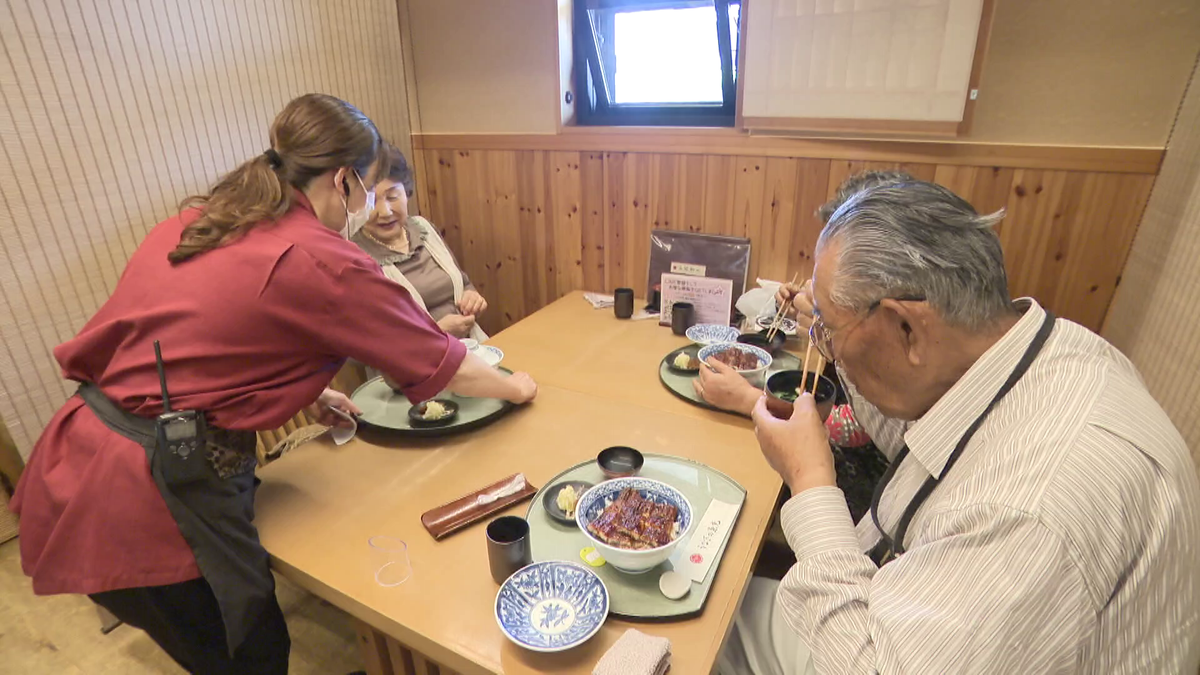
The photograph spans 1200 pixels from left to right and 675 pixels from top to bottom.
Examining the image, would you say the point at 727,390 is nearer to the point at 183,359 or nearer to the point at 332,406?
the point at 332,406

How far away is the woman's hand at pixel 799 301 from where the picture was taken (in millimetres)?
1627

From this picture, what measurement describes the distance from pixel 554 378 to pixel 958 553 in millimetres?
1110

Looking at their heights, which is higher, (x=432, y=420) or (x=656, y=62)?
(x=656, y=62)

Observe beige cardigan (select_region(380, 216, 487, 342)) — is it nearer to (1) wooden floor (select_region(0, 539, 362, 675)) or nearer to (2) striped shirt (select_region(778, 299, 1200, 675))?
(1) wooden floor (select_region(0, 539, 362, 675))

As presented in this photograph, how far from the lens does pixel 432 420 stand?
1344 mm

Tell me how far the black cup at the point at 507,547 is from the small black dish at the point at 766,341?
3.41ft

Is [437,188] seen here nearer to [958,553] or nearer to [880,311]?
[880,311]

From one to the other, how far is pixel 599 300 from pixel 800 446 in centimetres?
146

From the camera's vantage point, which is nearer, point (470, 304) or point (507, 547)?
point (507, 547)

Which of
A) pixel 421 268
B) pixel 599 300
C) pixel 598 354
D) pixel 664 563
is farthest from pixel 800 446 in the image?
pixel 421 268

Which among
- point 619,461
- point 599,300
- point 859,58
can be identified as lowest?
point 599,300

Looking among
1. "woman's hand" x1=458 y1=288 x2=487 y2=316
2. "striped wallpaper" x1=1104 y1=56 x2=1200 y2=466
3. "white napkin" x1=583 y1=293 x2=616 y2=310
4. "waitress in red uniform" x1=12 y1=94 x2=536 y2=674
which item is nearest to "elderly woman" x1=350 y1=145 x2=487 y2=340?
"woman's hand" x1=458 y1=288 x2=487 y2=316

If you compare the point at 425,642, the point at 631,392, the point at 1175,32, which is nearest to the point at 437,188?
the point at 631,392

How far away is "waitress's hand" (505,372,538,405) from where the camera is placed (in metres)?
1.39
